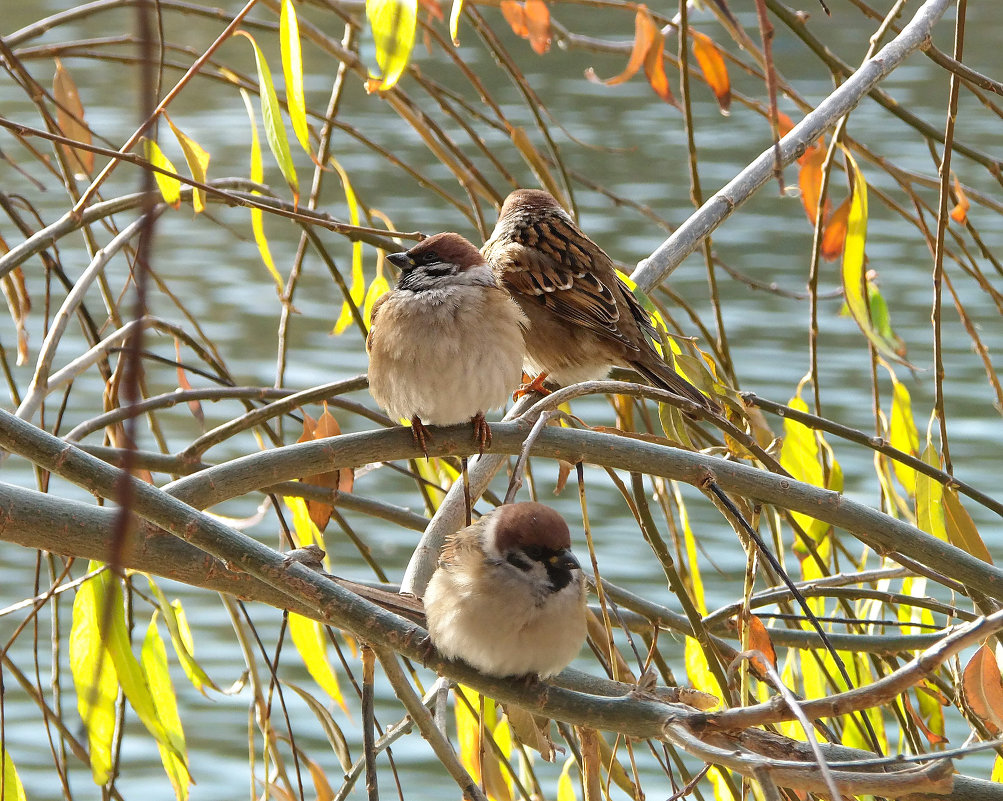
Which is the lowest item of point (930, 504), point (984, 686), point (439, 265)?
point (984, 686)

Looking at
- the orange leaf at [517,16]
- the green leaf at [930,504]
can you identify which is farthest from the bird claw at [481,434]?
the orange leaf at [517,16]

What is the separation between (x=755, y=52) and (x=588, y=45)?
50 cm

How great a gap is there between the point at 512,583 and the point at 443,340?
0.60m

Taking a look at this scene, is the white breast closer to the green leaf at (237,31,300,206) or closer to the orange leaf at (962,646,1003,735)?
the green leaf at (237,31,300,206)

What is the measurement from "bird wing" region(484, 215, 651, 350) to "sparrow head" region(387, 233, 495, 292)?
0.52 meters

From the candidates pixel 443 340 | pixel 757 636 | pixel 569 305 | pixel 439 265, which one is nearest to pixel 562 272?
pixel 569 305

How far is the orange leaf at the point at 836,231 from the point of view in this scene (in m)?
2.76

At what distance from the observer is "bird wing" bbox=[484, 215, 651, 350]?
10.5 ft

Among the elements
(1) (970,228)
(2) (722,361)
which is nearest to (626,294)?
(2) (722,361)

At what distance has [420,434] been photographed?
2.15 m

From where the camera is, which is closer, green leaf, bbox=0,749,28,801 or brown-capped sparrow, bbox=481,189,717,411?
green leaf, bbox=0,749,28,801

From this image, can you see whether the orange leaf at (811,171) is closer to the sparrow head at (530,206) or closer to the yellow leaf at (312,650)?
the sparrow head at (530,206)

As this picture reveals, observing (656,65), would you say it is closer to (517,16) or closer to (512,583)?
(517,16)

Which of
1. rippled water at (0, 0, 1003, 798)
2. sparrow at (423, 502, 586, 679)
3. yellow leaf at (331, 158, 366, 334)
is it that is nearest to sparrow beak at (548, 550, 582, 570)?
sparrow at (423, 502, 586, 679)
